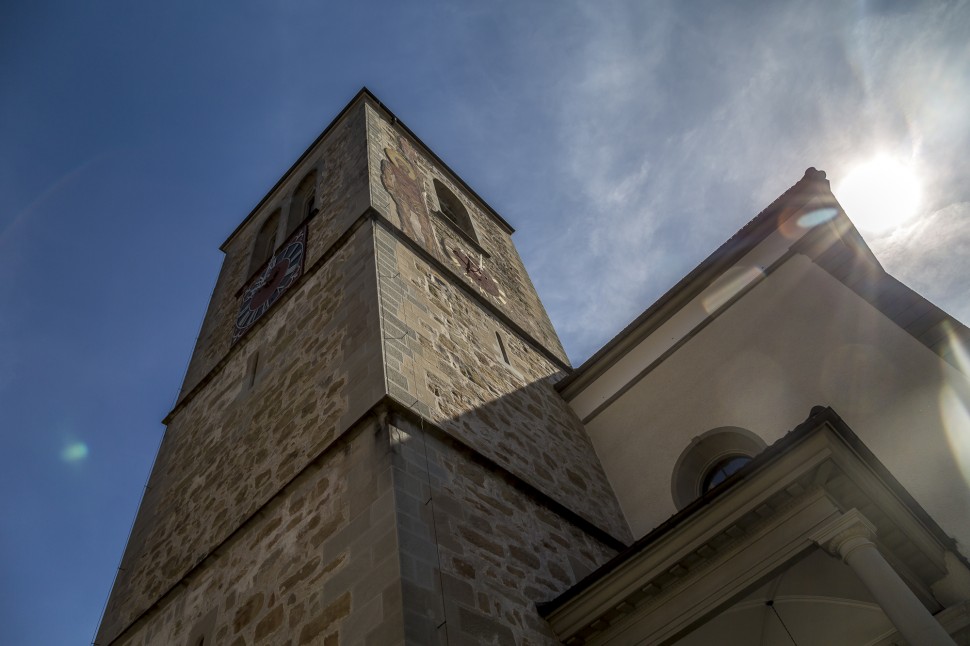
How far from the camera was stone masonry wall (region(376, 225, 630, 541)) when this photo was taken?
6.19 m

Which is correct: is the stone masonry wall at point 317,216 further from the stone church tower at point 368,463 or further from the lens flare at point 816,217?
the lens flare at point 816,217

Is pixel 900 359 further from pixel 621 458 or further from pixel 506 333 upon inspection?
pixel 506 333

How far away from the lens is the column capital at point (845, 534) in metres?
4.13

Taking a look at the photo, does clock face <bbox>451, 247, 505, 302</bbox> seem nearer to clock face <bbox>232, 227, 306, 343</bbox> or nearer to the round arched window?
clock face <bbox>232, 227, 306, 343</bbox>

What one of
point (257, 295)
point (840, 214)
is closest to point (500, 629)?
point (840, 214)

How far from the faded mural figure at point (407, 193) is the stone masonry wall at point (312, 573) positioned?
420 cm

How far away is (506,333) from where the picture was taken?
9.25m

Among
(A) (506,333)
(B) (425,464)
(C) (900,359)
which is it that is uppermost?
(A) (506,333)

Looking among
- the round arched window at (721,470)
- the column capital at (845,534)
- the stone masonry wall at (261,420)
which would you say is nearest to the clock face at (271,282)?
the stone masonry wall at (261,420)

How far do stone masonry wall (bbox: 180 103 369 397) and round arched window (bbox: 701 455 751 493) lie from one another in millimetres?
4883

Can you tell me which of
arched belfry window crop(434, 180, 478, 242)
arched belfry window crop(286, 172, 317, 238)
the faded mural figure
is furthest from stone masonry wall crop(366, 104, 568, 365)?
arched belfry window crop(286, 172, 317, 238)

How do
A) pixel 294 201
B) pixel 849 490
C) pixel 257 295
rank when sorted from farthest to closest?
1. pixel 294 201
2. pixel 257 295
3. pixel 849 490

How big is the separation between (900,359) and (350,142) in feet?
28.8

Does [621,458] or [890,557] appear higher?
[621,458]
